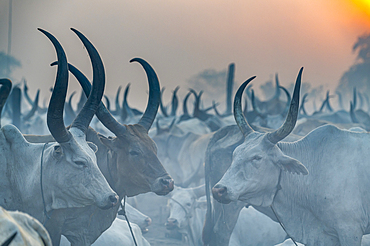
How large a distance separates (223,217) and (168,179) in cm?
153

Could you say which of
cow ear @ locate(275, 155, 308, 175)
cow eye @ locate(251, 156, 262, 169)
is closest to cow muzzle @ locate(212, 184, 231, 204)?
cow eye @ locate(251, 156, 262, 169)

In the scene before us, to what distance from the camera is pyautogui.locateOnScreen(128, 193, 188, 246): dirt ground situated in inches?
240

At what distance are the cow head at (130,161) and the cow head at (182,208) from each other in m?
2.00

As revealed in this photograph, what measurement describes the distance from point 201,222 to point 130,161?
249cm

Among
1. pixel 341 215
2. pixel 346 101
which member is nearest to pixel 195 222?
pixel 341 215

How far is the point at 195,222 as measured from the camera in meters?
5.56

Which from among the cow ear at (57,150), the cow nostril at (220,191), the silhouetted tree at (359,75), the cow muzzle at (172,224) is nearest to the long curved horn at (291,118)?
the cow nostril at (220,191)

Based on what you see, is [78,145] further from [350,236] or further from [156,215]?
[156,215]

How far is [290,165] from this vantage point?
335 centimetres

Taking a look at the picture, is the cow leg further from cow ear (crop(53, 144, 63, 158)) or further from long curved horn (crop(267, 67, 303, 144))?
cow ear (crop(53, 144, 63, 158))

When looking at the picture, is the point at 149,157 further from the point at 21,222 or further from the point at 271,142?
the point at 21,222

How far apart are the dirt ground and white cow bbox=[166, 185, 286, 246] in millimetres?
449

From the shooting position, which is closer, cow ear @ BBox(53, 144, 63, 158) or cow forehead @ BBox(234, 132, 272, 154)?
cow ear @ BBox(53, 144, 63, 158)

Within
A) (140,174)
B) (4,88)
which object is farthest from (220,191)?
(4,88)
